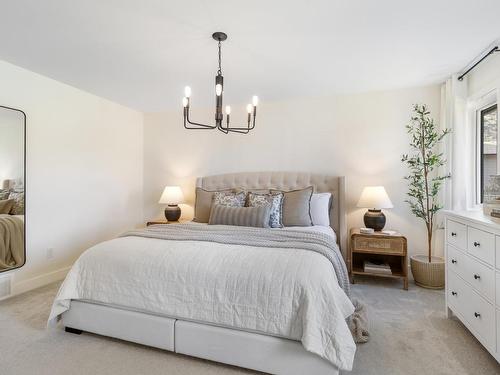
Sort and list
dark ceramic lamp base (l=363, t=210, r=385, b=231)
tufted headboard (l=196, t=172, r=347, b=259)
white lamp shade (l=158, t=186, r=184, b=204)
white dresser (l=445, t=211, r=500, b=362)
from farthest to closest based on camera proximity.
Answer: white lamp shade (l=158, t=186, r=184, b=204), tufted headboard (l=196, t=172, r=347, b=259), dark ceramic lamp base (l=363, t=210, r=385, b=231), white dresser (l=445, t=211, r=500, b=362)

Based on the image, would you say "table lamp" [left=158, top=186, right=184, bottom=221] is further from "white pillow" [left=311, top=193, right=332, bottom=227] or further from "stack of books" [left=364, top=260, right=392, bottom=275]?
"stack of books" [left=364, top=260, right=392, bottom=275]

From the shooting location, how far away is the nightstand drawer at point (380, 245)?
9.73 ft

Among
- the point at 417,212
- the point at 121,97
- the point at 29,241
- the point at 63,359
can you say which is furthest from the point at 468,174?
the point at 29,241

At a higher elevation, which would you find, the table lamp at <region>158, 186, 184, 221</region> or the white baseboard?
the table lamp at <region>158, 186, 184, 221</region>

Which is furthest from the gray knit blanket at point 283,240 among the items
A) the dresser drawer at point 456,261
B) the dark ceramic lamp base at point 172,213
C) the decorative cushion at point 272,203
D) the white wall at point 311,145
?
the white wall at point 311,145

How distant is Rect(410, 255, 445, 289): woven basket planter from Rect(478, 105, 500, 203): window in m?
0.95

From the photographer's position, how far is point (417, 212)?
3.18 meters

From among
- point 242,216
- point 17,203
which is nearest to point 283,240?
point 242,216

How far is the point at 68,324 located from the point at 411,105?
427 centimetres

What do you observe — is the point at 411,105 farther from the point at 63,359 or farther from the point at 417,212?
the point at 63,359

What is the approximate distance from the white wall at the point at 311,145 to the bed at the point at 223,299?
1749mm

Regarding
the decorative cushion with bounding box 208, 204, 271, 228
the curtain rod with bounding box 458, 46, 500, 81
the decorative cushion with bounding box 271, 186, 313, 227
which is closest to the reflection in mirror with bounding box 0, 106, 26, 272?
the decorative cushion with bounding box 208, 204, 271, 228

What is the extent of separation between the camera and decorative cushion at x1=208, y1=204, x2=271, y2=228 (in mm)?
2926

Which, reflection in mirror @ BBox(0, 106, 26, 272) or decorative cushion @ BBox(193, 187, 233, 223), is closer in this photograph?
reflection in mirror @ BBox(0, 106, 26, 272)
